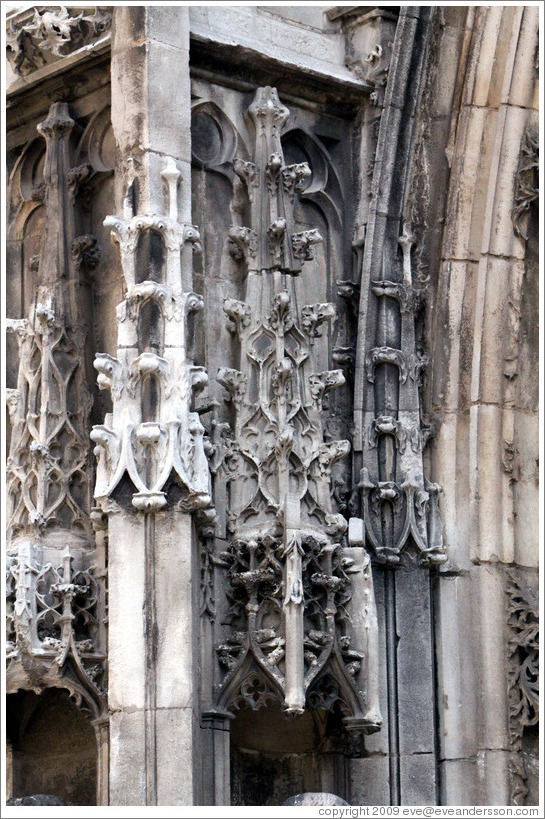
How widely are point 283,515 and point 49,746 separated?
1.91 meters

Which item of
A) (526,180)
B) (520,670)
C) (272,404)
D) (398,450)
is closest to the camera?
(272,404)

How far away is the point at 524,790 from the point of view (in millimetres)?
16219

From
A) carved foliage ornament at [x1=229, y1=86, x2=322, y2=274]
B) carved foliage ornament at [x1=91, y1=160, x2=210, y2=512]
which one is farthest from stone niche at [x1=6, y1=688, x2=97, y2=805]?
carved foliage ornament at [x1=229, y1=86, x2=322, y2=274]

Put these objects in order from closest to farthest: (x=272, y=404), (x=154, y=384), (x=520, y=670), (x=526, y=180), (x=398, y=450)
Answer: (x=154, y=384)
(x=272, y=404)
(x=520, y=670)
(x=398, y=450)
(x=526, y=180)

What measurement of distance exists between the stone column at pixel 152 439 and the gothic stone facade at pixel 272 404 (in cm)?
2

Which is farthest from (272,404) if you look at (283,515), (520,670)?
(520,670)

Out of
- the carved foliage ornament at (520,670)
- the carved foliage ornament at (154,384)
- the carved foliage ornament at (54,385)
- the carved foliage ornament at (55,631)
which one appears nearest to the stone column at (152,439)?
the carved foliage ornament at (154,384)

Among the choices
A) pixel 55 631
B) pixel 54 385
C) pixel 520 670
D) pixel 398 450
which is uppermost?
pixel 54 385

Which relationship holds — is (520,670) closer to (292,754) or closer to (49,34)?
(292,754)

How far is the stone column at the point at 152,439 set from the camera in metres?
15.0

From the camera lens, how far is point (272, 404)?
15992 millimetres

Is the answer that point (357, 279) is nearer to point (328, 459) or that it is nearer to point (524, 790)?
point (328, 459)

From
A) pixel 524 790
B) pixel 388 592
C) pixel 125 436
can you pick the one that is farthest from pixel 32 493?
pixel 524 790

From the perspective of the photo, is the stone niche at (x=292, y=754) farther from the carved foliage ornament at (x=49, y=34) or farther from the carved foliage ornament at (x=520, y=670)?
the carved foliage ornament at (x=49, y=34)
